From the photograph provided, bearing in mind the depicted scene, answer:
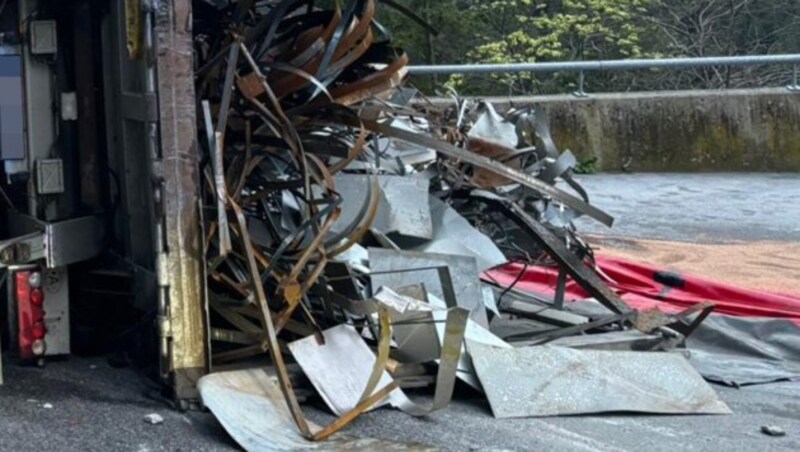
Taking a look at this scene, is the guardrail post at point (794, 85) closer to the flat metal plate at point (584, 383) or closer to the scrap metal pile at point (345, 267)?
the scrap metal pile at point (345, 267)

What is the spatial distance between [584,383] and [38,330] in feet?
7.28

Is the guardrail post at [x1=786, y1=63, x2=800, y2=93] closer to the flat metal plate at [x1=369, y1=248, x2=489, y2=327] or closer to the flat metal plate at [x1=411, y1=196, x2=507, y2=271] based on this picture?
the flat metal plate at [x1=411, y1=196, x2=507, y2=271]

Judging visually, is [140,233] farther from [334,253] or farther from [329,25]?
[329,25]

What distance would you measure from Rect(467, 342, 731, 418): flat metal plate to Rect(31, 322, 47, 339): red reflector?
1741 millimetres

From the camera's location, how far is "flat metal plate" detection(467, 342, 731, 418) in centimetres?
483

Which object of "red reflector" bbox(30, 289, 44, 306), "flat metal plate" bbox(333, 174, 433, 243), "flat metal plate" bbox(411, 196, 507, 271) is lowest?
"red reflector" bbox(30, 289, 44, 306)

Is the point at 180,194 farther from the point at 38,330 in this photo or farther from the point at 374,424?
the point at 374,424

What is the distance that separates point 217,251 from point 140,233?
1.83ft

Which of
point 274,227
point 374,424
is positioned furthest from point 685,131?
point 374,424

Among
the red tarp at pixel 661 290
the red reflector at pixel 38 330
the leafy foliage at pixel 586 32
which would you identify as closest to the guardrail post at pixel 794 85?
the red tarp at pixel 661 290

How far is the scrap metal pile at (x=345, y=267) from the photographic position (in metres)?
4.74

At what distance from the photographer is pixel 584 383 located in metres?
A: 4.98

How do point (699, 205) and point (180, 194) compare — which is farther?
point (699, 205)

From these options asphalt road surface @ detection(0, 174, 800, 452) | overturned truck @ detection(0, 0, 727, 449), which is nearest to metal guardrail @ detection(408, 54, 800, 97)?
overturned truck @ detection(0, 0, 727, 449)
